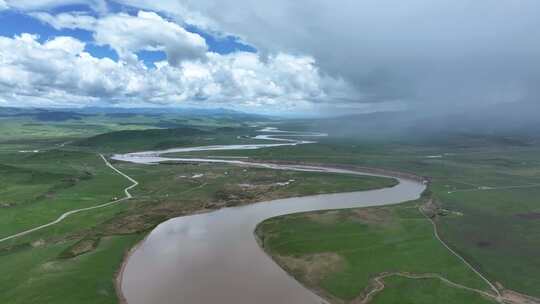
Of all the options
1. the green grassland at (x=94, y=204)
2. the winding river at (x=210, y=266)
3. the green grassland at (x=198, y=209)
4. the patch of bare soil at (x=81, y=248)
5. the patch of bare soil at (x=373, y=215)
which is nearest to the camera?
the winding river at (x=210, y=266)

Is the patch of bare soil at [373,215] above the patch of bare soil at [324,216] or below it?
above

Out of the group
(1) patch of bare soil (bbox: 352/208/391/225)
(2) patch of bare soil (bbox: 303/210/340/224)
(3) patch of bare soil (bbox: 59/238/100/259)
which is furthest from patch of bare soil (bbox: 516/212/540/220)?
(3) patch of bare soil (bbox: 59/238/100/259)

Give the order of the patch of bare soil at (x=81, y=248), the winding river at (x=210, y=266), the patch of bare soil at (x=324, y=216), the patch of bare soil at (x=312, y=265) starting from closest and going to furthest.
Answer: the winding river at (x=210, y=266) < the patch of bare soil at (x=312, y=265) < the patch of bare soil at (x=81, y=248) < the patch of bare soil at (x=324, y=216)

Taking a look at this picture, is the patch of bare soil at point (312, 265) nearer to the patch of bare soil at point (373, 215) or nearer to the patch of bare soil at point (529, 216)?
the patch of bare soil at point (373, 215)

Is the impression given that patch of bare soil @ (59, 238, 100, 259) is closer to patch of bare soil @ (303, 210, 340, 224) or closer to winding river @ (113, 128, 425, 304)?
winding river @ (113, 128, 425, 304)

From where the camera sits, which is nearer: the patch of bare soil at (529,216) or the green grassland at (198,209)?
the green grassland at (198,209)

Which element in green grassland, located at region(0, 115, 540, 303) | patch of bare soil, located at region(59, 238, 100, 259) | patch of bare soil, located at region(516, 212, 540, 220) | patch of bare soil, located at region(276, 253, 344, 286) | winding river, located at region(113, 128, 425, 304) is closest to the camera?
winding river, located at region(113, 128, 425, 304)

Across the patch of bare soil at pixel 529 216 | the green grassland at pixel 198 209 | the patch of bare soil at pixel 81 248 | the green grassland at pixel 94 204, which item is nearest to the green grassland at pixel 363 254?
the green grassland at pixel 198 209
